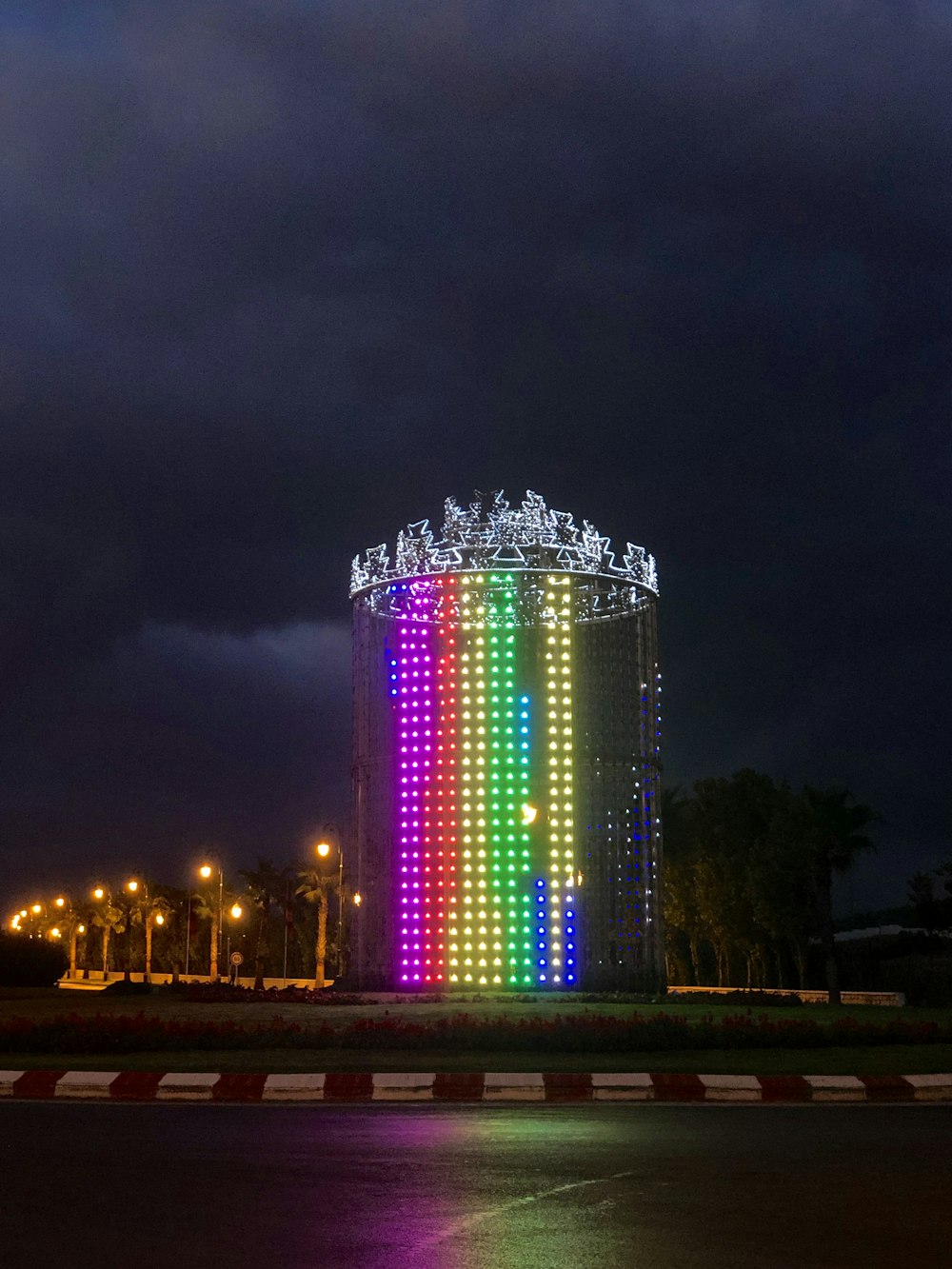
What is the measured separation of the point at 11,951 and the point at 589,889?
19185 millimetres

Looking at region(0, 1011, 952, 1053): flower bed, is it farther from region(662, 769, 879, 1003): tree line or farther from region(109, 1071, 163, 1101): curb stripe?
region(662, 769, 879, 1003): tree line

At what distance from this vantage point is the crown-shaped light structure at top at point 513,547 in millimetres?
44969

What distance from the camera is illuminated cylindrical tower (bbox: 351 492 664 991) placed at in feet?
144

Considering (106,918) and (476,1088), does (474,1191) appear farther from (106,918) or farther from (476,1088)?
(106,918)

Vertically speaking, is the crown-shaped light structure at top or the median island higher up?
the crown-shaped light structure at top

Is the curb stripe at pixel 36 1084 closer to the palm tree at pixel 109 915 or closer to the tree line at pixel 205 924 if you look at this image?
the tree line at pixel 205 924

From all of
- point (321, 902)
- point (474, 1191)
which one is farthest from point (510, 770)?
point (474, 1191)

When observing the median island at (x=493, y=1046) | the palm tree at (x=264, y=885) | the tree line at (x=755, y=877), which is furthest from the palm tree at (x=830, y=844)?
the palm tree at (x=264, y=885)

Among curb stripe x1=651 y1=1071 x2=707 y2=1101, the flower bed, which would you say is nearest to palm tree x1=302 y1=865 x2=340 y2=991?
the flower bed

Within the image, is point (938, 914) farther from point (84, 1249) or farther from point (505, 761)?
point (84, 1249)

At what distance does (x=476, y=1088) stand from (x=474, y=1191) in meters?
7.72

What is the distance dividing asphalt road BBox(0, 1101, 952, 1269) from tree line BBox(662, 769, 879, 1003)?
98.1 ft

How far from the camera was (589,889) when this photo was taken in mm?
44281

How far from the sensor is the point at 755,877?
4922cm
